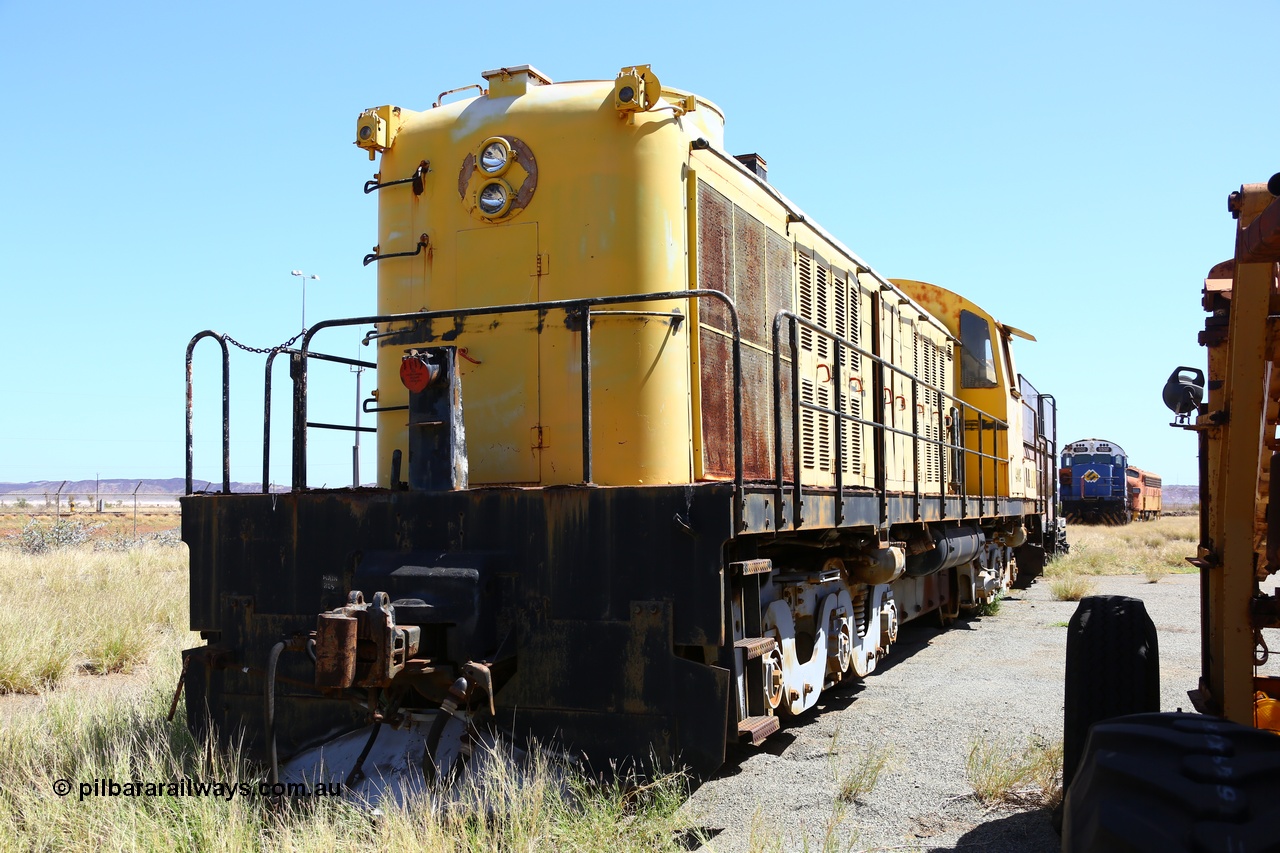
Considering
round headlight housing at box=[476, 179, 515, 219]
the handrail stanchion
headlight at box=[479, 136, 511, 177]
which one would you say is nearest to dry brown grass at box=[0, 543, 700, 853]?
the handrail stanchion

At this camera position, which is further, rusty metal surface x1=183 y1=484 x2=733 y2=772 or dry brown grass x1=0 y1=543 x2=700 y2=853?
rusty metal surface x1=183 y1=484 x2=733 y2=772

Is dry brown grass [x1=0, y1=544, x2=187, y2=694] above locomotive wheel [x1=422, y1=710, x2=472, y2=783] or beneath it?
beneath

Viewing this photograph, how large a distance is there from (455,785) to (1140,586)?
53.8 ft

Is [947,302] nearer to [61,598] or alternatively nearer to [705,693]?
[705,693]

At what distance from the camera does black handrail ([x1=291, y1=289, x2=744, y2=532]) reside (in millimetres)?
4582

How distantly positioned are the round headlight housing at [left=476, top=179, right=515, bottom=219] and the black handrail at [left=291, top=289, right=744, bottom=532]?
2.06ft

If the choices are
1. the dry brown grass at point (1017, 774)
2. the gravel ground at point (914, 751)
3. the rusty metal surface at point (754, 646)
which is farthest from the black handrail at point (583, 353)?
the dry brown grass at point (1017, 774)

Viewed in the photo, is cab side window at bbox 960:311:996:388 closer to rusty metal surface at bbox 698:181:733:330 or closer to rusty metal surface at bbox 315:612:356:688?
rusty metal surface at bbox 698:181:733:330

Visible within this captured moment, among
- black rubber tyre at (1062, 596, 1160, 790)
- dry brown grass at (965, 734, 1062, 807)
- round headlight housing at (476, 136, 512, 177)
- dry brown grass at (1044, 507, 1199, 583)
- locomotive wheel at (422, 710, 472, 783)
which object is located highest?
round headlight housing at (476, 136, 512, 177)

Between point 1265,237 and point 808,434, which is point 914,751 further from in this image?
point 1265,237

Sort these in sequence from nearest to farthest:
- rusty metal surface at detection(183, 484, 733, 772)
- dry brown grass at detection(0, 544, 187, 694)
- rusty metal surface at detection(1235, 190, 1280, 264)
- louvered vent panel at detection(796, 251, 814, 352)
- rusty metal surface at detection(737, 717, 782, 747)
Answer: rusty metal surface at detection(1235, 190, 1280, 264) < rusty metal surface at detection(183, 484, 733, 772) < rusty metal surface at detection(737, 717, 782, 747) < louvered vent panel at detection(796, 251, 814, 352) < dry brown grass at detection(0, 544, 187, 694)

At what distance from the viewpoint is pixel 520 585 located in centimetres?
489

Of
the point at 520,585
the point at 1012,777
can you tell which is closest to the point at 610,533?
the point at 520,585

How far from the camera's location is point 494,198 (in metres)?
5.90
